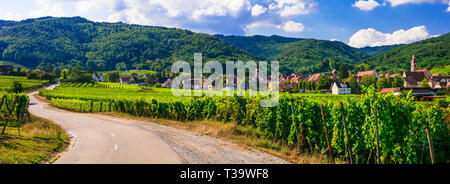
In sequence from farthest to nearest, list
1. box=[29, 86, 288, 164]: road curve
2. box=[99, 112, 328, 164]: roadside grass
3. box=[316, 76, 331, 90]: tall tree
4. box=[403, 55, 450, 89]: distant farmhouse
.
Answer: box=[316, 76, 331, 90]: tall tree
box=[403, 55, 450, 89]: distant farmhouse
box=[99, 112, 328, 164]: roadside grass
box=[29, 86, 288, 164]: road curve

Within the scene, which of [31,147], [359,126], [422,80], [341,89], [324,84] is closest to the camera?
[359,126]

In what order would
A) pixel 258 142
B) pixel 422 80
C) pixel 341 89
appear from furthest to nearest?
pixel 422 80
pixel 341 89
pixel 258 142

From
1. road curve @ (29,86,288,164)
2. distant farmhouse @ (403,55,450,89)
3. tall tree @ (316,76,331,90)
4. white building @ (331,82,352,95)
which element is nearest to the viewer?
road curve @ (29,86,288,164)

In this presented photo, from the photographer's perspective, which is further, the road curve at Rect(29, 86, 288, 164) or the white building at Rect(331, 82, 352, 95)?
the white building at Rect(331, 82, 352, 95)

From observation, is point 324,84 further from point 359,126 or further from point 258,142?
point 359,126

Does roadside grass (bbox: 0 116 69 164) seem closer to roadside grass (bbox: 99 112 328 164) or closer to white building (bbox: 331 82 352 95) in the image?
roadside grass (bbox: 99 112 328 164)

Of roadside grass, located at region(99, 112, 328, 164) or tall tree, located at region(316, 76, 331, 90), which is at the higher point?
tall tree, located at region(316, 76, 331, 90)

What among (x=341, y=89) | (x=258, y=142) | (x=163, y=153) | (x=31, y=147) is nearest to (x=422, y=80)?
(x=341, y=89)

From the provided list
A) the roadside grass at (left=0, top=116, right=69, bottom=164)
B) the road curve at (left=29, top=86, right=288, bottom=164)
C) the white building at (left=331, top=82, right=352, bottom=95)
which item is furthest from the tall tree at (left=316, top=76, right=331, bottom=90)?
the roadside grass at (left=0, top=116, right=69, bottom=164)

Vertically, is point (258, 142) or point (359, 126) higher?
point (359, 126)

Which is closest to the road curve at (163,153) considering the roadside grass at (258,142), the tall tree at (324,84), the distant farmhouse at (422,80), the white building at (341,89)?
the roadside grass at (258,142)

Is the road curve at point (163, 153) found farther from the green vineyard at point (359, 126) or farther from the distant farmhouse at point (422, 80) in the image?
the distant farmhouse at point (422, 80)

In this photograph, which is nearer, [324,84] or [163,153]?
[163,153]
